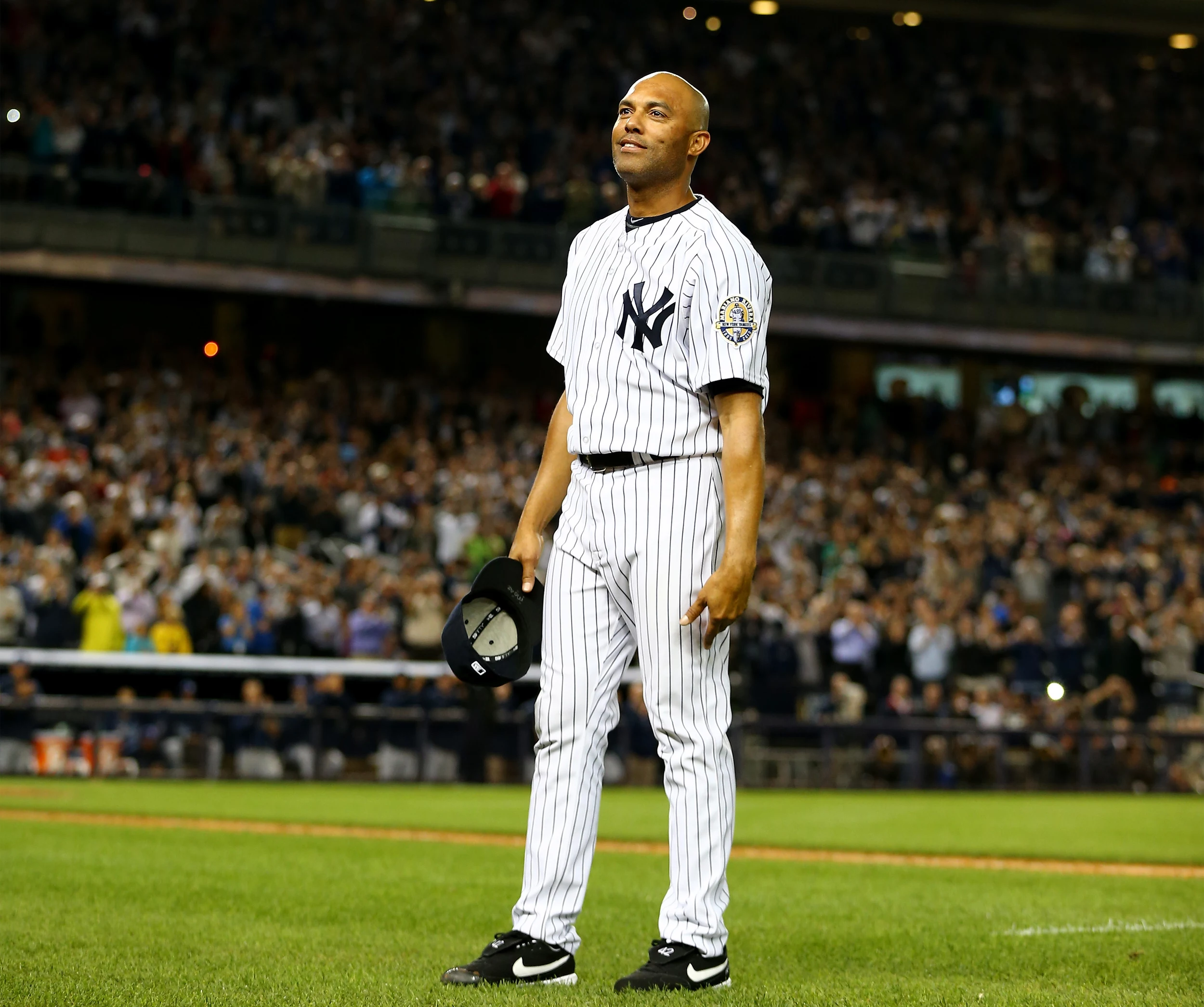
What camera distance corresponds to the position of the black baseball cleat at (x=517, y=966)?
4469mm

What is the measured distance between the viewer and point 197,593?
17.2 metres

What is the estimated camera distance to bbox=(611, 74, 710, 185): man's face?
4.72 meters

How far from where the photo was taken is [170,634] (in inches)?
663

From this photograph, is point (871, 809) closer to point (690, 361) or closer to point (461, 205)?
point (690, 361)

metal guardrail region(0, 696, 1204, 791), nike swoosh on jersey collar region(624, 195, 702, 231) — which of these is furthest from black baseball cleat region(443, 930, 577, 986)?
metal guardrail region(0, 696, 1204, 791)

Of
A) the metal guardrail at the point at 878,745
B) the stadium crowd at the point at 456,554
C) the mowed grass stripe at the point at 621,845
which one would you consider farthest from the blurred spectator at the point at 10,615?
the mowed grass stripe at the point at 621,845

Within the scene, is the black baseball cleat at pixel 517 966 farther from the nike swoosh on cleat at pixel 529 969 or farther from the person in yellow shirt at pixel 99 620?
the person in yellow shirt at pixel 99 620

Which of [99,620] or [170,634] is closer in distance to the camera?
[99,620]

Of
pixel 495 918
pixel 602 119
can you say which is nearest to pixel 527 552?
pixel 495 918

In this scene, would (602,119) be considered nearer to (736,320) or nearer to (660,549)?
(736,320)

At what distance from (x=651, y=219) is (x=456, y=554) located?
15.4 meters

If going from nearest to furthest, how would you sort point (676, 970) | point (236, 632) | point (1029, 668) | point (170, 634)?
1. point (676, 970)
2. point (170, 634)
3. point (236, 632)
4. point (1029, 668)

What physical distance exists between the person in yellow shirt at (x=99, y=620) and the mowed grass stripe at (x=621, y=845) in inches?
193

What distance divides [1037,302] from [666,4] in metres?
10.1
